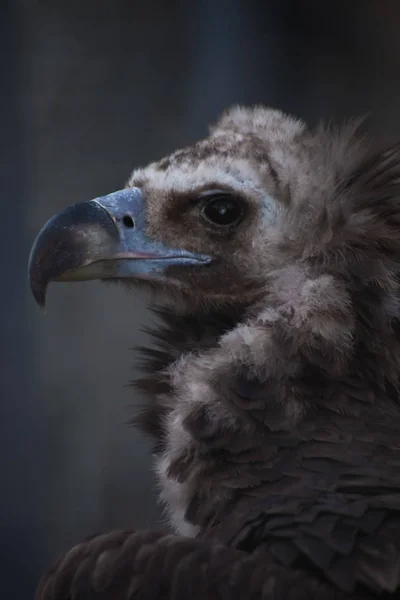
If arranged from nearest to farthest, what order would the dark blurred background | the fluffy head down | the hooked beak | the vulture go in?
1. the vulture
2. the fluffy head down
3. the hooked beak
4. the dark blurred background

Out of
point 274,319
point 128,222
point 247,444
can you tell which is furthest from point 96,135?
point 247,444

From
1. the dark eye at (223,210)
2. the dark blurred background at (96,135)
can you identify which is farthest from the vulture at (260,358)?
the dark blurred background at (96,135)

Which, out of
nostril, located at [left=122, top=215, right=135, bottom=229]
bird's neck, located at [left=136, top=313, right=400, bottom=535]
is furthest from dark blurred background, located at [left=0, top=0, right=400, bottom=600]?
bird's neck, located at [left=136, top=313, right=400, bottom=535]

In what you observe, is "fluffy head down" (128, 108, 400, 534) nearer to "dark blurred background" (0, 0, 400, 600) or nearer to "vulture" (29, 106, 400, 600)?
"vulture" (29, 106, 400, 600)

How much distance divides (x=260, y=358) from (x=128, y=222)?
323 mm

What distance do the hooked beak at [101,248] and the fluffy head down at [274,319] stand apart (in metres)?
0.03

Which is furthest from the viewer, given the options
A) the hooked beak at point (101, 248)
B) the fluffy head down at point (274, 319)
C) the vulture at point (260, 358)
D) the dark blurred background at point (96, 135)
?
the dark blurred background at point (96, 135)

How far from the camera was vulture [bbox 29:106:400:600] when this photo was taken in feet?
3.12

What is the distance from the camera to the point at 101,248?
4.34 feet

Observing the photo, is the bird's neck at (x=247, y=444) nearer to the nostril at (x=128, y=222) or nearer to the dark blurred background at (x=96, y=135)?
the nostril at (x=128, y=222)

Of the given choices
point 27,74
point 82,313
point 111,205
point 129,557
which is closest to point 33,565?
point 82,313

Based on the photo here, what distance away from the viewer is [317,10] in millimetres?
3189

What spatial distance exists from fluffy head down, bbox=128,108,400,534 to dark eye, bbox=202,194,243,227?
10mm

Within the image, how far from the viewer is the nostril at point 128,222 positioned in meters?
1.36
